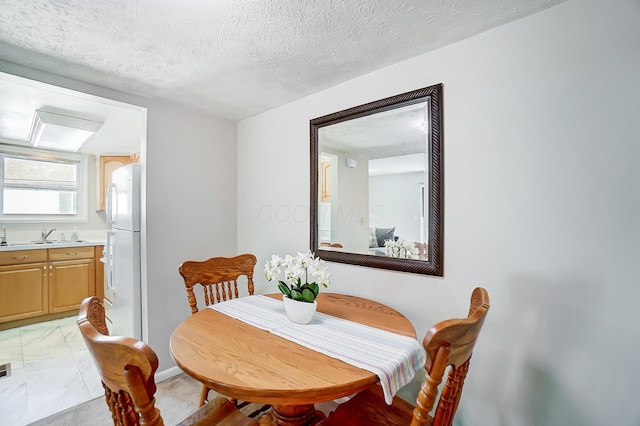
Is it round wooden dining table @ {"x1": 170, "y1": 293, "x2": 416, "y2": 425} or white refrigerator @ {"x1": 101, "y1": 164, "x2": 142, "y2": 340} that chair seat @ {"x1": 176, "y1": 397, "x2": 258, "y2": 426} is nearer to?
round wooden dining table @ {"x1": 170, "y1": 293, "x2": 416, "y2": 425}

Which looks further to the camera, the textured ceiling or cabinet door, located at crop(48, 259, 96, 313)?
cabinet door, located at crop(48, 259, 96, 313)

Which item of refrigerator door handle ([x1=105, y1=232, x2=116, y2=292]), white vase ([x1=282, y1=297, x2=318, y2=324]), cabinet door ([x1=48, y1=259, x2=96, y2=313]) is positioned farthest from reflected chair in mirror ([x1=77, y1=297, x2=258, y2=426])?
cabinet door ([x1=48, y1=259, x2=96, y2=313])

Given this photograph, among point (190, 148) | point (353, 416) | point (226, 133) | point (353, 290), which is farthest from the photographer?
point (226, 133)

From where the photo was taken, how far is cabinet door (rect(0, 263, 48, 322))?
10.2 feet

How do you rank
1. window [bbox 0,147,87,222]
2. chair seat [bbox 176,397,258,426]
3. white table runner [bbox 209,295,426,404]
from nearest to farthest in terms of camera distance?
white table runner [bbox 209,295,426,404] < chair seat [bbox 176,397,258,426] < window [bbox 0,147,87,222]

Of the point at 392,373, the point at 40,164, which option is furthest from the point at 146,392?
the point at 40,164

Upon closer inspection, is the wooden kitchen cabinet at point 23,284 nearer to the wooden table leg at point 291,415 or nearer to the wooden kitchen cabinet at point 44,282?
the wooden kitchen cabinet at point 44,282

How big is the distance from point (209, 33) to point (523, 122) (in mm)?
1637

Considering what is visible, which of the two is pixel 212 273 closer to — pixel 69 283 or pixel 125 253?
pixel 125 253

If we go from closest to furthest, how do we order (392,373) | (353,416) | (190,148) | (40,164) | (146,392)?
1. (146,392)
2. (392,373)
3. (353,416)
4. (190,148)
5. (40,164)

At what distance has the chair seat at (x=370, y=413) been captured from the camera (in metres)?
1.10

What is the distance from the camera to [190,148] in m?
2.55

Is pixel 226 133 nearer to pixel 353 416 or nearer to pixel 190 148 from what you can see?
pixel 190 148

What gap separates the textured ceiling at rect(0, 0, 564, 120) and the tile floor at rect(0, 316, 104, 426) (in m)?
2.26
